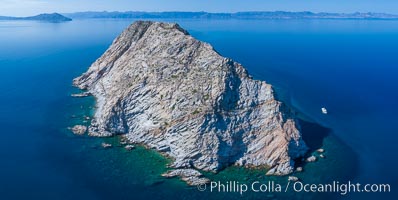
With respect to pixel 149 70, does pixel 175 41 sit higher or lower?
higher

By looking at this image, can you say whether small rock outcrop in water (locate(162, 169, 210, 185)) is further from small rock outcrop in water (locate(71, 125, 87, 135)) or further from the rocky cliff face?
Result: small rock outcrop in water (locate(71, 125, 87, 135))

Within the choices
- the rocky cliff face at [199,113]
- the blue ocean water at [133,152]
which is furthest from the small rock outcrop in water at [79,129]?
the blue ocean water at [133,152]

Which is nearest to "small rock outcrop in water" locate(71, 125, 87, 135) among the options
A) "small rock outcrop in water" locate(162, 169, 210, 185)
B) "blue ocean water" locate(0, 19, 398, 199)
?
"blue ocean water" locate(0, 19, 398, 199)

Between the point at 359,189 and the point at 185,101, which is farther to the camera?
the point at 185,101

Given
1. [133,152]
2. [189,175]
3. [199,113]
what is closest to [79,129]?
[133,152]

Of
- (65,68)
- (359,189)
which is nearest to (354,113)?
(359,189)

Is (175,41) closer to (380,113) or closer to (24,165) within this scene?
(24,165)

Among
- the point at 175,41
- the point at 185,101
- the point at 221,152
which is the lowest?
the point at 221,152

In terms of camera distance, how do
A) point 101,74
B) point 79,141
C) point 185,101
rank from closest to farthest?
point 185,101
point 79,141
point 101,74
